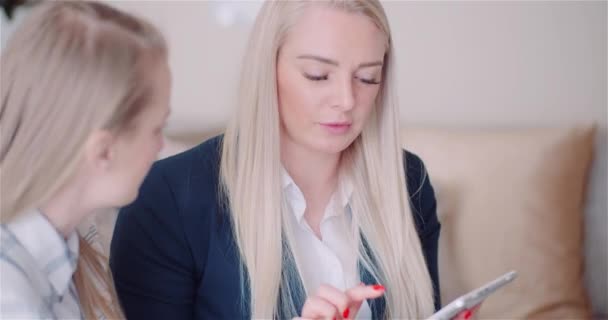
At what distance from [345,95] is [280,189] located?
19 centimetres

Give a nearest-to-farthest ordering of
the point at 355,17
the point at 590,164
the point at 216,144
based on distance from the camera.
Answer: the point at 355,17 < the point at 216,144 < the point at 590,164

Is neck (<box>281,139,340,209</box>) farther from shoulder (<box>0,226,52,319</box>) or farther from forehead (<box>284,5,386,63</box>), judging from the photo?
shoulder (<box>0,226,52,319</box>)

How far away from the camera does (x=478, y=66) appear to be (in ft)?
5.92

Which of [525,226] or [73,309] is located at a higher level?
[73,309]

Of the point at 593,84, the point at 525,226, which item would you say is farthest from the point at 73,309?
the point at 593,84

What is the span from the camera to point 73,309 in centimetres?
83

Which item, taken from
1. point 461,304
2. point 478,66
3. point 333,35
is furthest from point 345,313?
point 478,66

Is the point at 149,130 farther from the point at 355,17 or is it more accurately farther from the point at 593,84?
the point at 593,84

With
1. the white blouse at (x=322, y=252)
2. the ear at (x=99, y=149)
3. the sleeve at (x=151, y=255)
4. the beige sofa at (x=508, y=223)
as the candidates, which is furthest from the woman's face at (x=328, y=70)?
the beige sofa at (x=508, y=223)

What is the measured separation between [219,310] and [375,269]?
263 mm

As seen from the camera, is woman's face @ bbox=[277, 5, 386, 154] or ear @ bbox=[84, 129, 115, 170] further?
woman's face @ bbox=[277, 5, 386, 154]

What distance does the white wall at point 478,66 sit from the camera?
5.86 feet

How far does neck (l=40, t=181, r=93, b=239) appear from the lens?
79 centimetres

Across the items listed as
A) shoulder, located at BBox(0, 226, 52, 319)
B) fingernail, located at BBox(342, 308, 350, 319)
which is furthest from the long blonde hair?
shoulder, located at BBox(0, 226, 52, 319)
